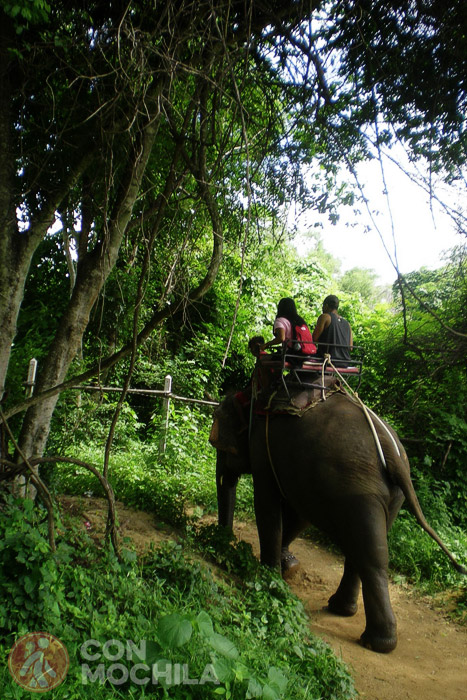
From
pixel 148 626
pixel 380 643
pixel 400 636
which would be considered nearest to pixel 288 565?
pixel 400 636

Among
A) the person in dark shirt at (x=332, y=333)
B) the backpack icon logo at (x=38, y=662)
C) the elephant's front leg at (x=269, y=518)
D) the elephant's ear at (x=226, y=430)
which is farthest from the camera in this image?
the elephant's ear at (x=226, y=430)

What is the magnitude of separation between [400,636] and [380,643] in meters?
0.72

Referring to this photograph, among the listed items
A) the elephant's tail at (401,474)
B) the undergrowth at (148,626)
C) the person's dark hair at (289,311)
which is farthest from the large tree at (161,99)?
the elephant's tail at (401,474)

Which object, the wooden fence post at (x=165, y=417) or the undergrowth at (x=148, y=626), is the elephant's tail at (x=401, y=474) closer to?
the undergrowth at (x=148, y=626)

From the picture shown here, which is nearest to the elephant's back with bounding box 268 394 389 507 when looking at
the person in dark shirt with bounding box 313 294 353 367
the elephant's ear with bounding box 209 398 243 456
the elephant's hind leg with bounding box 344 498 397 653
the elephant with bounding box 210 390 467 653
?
the elephant with bounding box 210 390 467 653

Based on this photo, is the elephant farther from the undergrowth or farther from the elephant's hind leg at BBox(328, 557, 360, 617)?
the undergrowth

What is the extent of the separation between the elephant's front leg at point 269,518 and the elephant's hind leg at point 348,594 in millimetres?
621

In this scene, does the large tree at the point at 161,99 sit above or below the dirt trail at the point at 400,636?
above

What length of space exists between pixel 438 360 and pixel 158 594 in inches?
200

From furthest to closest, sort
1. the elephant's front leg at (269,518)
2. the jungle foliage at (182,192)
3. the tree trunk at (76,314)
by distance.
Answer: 1. the elephant's front leg at (269,518)
2. the tree trunk at (76,314)
3. the jungle foliage at (182,192)

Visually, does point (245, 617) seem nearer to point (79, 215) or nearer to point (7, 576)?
point (7, 576)

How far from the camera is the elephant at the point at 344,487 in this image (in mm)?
3898

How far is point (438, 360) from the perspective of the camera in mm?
7086

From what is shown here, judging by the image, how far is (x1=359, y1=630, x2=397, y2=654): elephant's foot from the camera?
3828 mm
